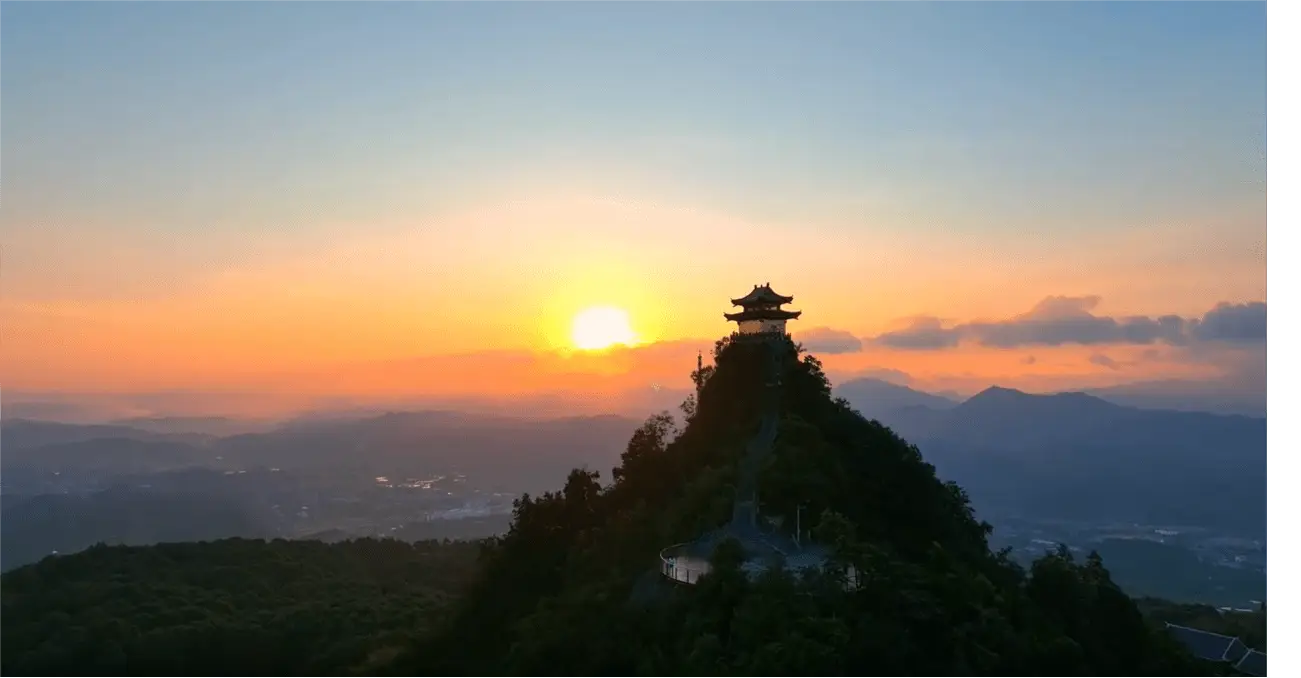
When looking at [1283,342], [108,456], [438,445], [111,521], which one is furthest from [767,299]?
[108,456]

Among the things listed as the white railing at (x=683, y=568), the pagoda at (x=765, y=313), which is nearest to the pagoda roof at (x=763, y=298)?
the pagoda at (x=765, y=313)

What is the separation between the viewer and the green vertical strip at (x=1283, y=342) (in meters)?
2.68

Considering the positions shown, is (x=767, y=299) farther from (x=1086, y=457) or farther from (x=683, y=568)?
(x=1086, y=457)

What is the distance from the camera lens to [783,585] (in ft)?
44.4

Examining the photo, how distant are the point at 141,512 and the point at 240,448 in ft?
116

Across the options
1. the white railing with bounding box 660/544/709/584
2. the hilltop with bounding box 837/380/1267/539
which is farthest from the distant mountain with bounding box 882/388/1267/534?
the white railing with bounding box 660/544/709/584

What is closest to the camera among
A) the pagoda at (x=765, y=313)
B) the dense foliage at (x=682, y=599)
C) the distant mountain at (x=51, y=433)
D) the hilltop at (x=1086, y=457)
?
the dense foliage at (x=682, y=599)

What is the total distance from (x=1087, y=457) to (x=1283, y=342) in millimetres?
70246

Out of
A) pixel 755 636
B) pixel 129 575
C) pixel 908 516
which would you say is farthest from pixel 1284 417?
pixel 129 575

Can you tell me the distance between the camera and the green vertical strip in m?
2.68

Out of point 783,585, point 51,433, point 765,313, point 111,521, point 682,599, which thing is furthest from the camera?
point 51,433

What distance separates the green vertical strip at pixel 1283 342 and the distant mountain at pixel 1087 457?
4531 cm

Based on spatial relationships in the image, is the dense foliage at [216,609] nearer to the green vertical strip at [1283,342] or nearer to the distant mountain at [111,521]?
the distant mountain at [111,521]

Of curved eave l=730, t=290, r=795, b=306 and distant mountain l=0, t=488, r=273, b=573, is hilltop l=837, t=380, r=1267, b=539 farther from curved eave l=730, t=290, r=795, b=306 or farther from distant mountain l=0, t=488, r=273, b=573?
distant mountain l=0, t=488, r=273, b=573
